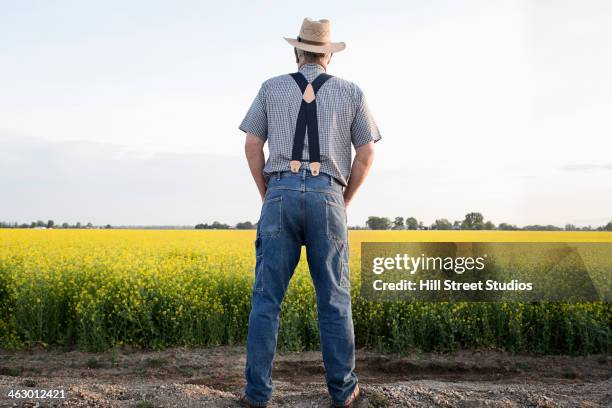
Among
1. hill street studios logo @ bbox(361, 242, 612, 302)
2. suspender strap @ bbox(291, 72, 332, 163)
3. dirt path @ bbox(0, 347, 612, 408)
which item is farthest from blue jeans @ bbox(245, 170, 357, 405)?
hill street studios logo @ bbox(361, 242, 612, 302)

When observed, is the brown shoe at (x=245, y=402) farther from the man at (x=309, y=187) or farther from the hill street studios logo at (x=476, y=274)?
Result: the hill street studios logo at (x=476, y=274)

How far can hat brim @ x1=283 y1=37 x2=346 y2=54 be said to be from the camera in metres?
4.60

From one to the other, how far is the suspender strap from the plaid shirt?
3cm

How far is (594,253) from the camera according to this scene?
1373cm

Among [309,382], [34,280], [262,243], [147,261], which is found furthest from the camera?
[147,261]

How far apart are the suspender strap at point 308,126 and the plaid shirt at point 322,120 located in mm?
28

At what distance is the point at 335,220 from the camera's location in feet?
14.5

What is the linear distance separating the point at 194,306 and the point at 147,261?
232 cm

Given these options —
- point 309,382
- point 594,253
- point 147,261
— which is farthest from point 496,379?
point 594,253

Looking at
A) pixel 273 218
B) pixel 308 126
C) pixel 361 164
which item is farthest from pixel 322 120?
pixel 273 218

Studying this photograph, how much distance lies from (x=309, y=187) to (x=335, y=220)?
296 mm

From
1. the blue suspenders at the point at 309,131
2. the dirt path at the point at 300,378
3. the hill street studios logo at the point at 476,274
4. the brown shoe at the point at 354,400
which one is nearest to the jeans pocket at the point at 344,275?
the blue suspenders at the point at 309,131

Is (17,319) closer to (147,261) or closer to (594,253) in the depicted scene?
(147,261)

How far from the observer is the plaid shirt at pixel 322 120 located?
14.7 ft
